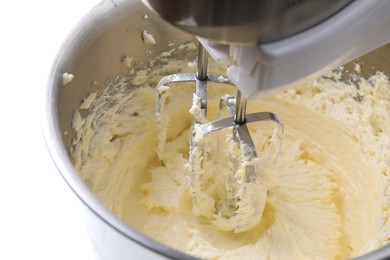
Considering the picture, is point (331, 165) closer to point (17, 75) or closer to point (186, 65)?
point (186, 65)

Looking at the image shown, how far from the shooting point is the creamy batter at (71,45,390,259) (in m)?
1.14

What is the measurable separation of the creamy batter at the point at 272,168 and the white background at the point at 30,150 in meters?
0.13

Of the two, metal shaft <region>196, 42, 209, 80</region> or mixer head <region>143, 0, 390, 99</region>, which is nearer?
mixer head <region>143, 0, 390, 99</region>

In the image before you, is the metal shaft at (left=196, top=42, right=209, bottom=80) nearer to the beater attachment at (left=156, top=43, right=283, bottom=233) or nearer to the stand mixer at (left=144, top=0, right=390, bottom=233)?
the beater attachment at (left=156, top=43, right=283, bottom=233)

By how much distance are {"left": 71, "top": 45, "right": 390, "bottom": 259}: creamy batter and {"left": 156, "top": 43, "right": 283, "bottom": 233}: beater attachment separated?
24 millimetres

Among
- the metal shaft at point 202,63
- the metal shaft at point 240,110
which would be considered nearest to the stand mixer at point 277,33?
the metal shaft at point 240,110

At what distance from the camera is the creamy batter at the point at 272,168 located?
1.14 meters

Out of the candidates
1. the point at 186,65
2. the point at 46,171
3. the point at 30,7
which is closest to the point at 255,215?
the point at 186,65

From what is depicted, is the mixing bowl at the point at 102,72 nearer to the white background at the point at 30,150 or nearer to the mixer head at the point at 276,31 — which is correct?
the white background at the point at 30,150

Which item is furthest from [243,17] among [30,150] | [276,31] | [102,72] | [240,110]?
Answer: [30,150]

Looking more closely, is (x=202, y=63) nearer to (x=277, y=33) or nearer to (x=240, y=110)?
(x=240, y=110)

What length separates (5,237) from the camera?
1.15 metres

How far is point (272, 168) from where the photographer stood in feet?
3.76

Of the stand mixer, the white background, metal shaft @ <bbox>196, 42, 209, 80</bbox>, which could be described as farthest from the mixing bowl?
the stand mixer
